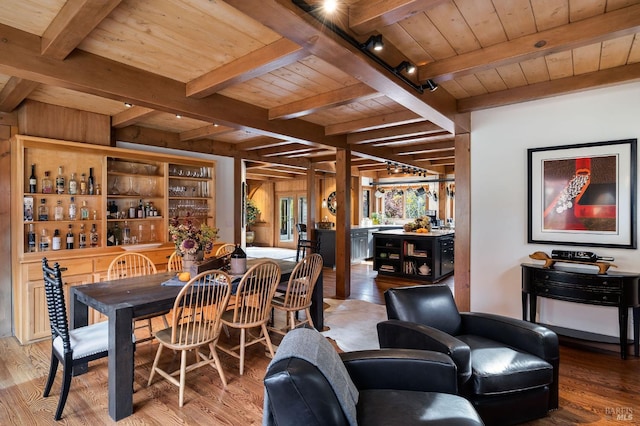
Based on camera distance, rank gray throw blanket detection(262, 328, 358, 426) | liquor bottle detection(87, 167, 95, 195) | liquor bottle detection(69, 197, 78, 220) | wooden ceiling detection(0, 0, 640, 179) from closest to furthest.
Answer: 1. gray throw blanket detection(262, 328, 358, 426)
2. wooden ceiling detection(0, 0, 640, 179)
3. liquor bottle detection(69, 197, 78, 220)
4. liquor bottle detection(87, 167, 95, 195)

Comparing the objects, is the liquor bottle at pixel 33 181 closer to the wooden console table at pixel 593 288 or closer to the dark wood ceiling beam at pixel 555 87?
the dark wood ceiling beam at pixel 555 87

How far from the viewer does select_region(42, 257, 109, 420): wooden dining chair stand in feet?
7.83

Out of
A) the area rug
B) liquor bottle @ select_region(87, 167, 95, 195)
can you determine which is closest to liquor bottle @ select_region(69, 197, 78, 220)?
liquor bottle @ select_region(87, 167, 95, 195)

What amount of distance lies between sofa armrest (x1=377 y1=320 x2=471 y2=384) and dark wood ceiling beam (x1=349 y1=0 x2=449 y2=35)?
1.92 meters

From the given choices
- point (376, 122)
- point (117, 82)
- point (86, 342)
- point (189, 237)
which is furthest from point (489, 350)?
point (117, 82)

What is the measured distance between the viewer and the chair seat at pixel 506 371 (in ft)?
6.90

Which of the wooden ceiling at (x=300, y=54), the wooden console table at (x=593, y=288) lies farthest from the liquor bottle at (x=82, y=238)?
the wooden console table at (x=593, y=288)

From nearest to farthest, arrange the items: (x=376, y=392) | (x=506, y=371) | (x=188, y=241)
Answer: (x=376, y=392)
(x=506, y=371)
(x=188, y=241)

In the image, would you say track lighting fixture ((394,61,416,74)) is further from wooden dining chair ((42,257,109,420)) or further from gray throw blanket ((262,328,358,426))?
wooden dining chair ((42,257,109,420))

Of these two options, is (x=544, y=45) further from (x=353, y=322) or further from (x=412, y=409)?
(x=353, y=322)

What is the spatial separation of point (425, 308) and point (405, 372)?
91 centimetres

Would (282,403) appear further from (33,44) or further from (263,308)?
(33,44)

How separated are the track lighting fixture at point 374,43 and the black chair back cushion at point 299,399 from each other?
1.85 meters

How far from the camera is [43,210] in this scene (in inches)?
160
